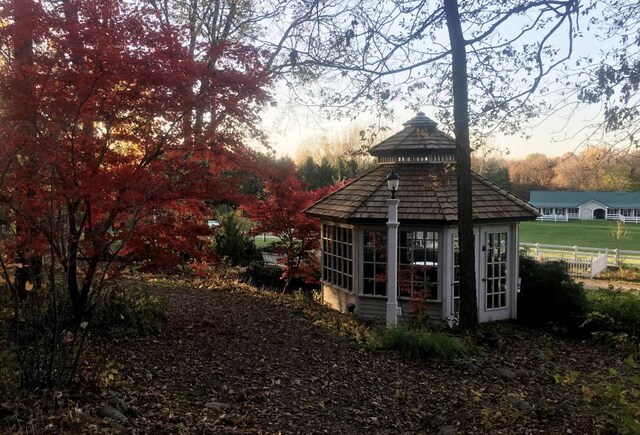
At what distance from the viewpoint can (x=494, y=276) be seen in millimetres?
10141

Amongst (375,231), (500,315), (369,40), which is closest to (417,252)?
(375,231)

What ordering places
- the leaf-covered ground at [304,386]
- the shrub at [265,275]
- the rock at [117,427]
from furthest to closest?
the shrub at [265,275] < the leaf-covered ground at [304,386] < the rock at [117,427]

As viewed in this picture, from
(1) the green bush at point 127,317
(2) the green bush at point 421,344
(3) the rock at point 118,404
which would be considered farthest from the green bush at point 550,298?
(3) the rock at point 118,404

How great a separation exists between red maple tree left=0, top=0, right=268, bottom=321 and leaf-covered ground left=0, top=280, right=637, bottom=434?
1.32m

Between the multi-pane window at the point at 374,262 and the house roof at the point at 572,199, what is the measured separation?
5773 cm

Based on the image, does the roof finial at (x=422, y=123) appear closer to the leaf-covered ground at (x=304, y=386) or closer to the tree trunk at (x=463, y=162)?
the tree trunk at (x=463, y=162)

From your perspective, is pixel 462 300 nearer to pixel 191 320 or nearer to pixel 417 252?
pixel 417 252

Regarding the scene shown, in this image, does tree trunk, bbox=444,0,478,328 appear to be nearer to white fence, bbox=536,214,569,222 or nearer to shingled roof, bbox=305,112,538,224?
shingled roof, bbox=305,112,538,224

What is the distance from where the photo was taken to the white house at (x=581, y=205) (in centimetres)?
6194

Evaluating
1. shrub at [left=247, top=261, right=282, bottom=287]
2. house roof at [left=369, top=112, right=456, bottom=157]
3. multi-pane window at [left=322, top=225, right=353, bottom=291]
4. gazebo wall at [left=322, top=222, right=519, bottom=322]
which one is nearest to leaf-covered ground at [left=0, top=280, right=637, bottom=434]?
gazebo wall at [left=322, top=222, right=519, bottom=322]

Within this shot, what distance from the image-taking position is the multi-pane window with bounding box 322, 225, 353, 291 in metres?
10.4

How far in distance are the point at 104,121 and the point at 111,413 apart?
12.2ft

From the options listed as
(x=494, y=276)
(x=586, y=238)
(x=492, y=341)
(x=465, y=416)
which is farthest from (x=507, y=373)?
(x=586, y=238)

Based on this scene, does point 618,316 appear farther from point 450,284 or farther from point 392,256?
point 392,256
